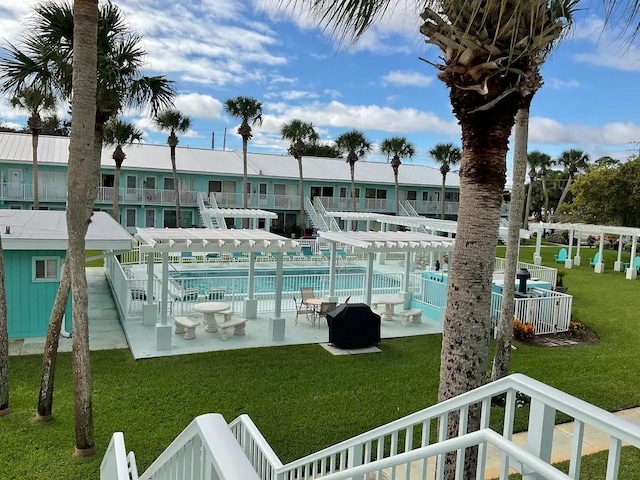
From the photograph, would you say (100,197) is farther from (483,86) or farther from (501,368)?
(483,86)

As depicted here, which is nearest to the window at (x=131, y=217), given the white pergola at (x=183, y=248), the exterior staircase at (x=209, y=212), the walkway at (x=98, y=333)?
the exterior staircase at (x=209, y=212)

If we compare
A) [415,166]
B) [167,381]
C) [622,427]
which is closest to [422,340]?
[167,381]

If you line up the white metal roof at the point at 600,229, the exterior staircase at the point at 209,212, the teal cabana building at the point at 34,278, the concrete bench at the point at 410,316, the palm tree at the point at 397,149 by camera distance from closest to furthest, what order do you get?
the teal cabana building at the point at 34,278
the concrete bench at the point at 410,316
the white metal roof at the point at 600,229
the exterior staircase at the point at 209,212
the palm tree at the point at 397,149

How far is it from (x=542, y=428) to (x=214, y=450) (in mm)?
1538

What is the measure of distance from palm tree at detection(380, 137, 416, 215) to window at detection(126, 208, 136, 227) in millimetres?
20208

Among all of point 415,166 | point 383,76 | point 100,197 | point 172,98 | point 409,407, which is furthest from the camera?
point 415,166

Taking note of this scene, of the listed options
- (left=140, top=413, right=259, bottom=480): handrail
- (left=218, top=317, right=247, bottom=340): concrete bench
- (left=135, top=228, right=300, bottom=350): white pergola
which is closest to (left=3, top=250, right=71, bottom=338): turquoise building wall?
(left=135, top=228, right=300, bottom=350): white pergola

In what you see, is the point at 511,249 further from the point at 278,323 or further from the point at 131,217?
the point at 131,217

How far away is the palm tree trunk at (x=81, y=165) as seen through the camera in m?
6.11

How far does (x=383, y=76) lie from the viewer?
24.6ft

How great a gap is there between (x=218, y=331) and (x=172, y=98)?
235 inches

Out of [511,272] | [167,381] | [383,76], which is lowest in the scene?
[167,381]

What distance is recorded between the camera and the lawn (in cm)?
685

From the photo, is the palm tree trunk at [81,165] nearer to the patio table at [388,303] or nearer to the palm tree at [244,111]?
the patio table at [388,303]
